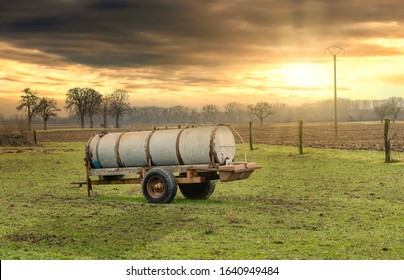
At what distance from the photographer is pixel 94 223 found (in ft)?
40.5

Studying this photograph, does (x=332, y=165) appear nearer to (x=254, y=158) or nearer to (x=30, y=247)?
(x=254, y=158)

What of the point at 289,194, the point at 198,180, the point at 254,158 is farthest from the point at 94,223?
the point at 254,158

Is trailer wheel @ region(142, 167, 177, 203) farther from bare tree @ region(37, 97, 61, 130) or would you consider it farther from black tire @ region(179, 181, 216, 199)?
bare tree @ region(37, 97, 61, 130)

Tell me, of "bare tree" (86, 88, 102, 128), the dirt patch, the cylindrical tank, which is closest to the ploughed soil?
the cylindrical tank

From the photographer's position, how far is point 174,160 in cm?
1562

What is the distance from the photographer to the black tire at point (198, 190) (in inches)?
656

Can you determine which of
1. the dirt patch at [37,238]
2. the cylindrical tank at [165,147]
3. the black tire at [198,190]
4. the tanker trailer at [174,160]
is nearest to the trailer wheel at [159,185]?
the tanker trailer at [174,160]

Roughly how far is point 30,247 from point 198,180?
20.1 feet

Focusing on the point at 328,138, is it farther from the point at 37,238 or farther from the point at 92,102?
the point at 92,102

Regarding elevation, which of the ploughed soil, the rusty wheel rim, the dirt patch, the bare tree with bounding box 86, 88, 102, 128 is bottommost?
the dirt patch

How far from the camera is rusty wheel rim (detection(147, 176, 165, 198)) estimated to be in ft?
50.5

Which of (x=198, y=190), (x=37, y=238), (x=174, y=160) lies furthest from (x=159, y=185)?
(x=37, y=238)
